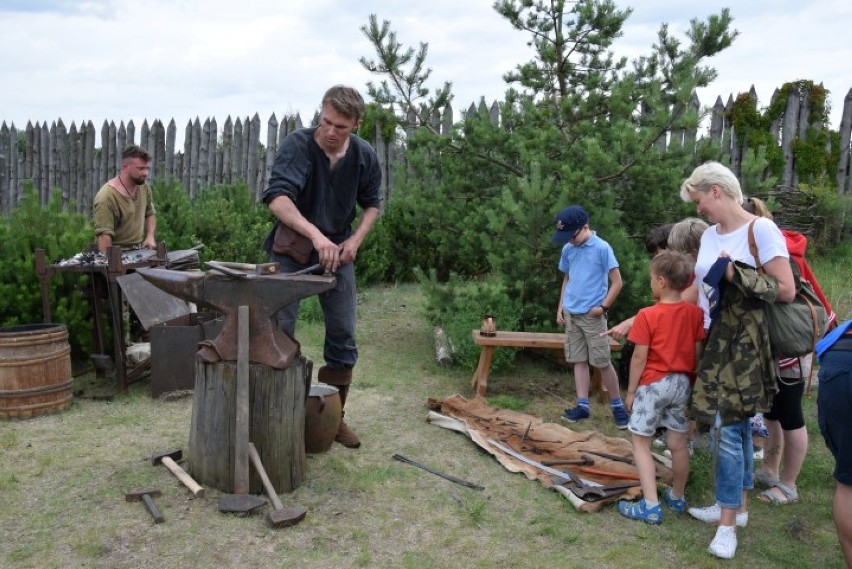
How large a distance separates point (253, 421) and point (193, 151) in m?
11.0

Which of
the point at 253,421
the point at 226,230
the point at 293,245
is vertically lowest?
the point at 253,421

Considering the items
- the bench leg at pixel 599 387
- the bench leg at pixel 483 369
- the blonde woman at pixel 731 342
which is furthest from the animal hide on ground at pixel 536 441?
the bench leg at pixel 599 387

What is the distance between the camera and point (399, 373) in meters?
7.00

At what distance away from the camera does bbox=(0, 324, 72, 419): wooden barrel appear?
17.6 ft

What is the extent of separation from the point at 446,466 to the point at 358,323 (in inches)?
176

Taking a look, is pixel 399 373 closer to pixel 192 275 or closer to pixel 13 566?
pixel 192 275

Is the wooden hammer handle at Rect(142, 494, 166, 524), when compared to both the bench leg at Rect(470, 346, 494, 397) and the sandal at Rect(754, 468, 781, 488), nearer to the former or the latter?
the bench leg at Rect(470, 346, 494, 397)

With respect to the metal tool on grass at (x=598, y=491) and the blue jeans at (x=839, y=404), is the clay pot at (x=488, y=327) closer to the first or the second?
the metal tool on grass at (x=598, y=491)

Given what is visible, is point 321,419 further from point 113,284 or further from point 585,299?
point 113,284

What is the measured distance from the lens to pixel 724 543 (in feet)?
12.0

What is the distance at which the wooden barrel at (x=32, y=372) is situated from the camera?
17.6 ft

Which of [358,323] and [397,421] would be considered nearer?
[397,421]

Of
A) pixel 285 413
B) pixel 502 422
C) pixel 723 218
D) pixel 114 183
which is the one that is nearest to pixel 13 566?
pixel 285 413

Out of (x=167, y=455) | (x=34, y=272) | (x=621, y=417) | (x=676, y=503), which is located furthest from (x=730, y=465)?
(x=34, y=272)
